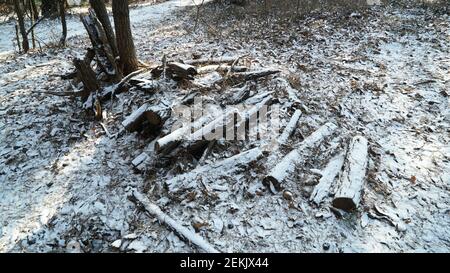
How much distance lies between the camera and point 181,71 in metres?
6.55

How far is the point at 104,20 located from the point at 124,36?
732 millimetres

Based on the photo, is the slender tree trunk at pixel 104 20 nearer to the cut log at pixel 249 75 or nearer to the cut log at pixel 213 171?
the cut log at pixel 249 75

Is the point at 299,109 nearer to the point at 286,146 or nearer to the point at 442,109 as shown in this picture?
the point at 286,146

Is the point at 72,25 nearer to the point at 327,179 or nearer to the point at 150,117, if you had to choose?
the point at 150,117

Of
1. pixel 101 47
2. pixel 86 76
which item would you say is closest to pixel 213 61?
pixel 101 47

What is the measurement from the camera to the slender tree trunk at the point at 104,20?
23.3ft

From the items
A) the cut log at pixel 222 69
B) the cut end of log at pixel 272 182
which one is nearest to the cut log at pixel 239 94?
the cut log at pixel 222 69

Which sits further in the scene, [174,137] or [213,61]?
[213,61]

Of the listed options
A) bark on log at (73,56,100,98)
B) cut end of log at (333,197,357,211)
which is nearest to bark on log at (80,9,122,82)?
bark on log at (73,56,100,98)
